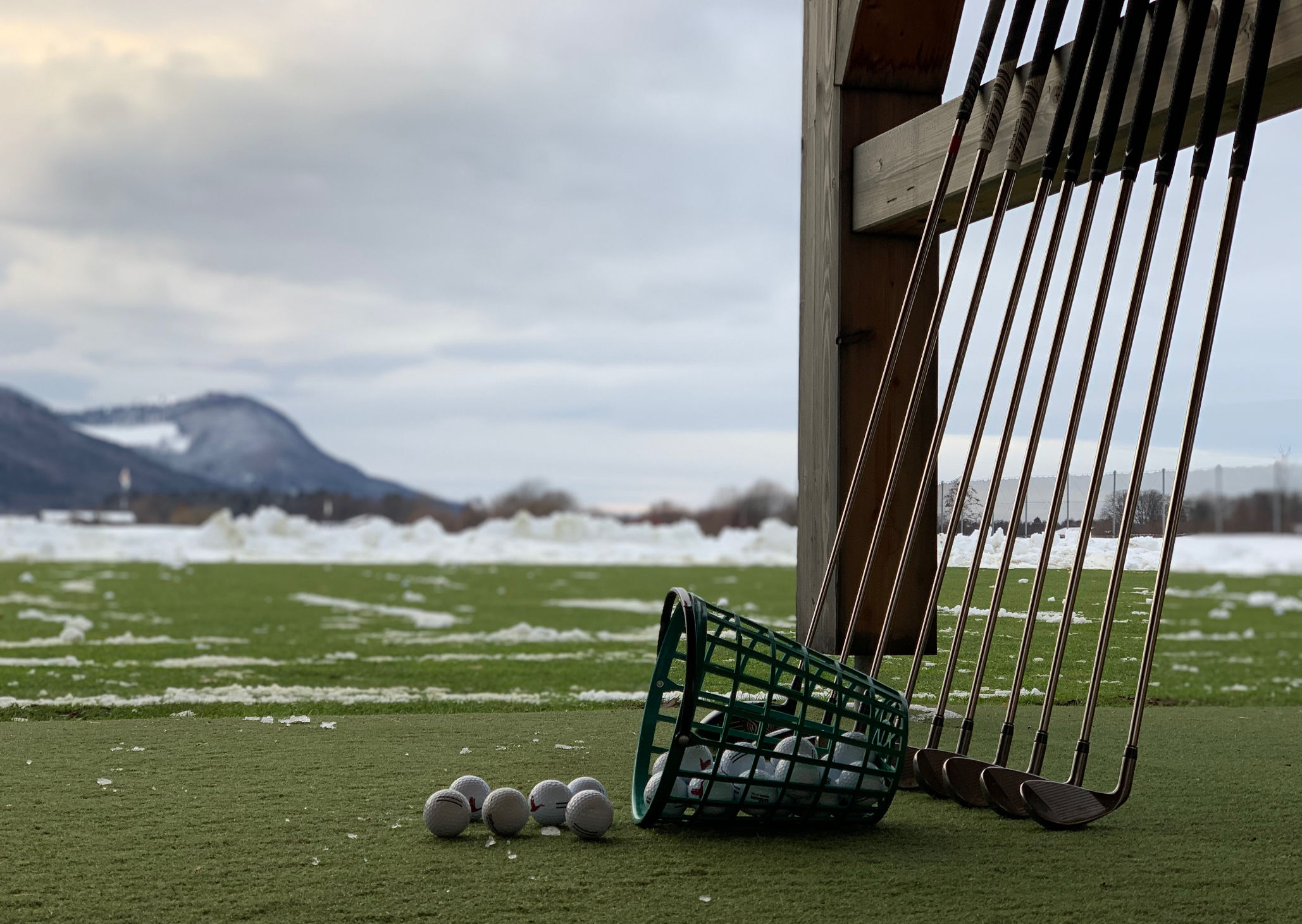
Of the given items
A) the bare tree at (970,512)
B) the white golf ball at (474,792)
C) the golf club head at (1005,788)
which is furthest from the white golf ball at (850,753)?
the bare tree at (970,512)

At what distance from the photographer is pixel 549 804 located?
2.09m

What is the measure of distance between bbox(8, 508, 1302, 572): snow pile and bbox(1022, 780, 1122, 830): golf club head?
14481 mm

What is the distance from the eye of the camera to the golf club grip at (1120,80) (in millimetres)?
2416

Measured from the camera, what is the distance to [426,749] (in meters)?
2.91

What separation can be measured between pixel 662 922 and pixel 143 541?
20492 mm

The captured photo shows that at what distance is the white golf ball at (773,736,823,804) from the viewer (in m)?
2.04

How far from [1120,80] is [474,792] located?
185 centimetres

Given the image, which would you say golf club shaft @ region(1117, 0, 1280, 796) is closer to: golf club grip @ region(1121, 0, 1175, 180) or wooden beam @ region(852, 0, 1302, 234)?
wooden beam @ region(852, 0, 1302, 234)

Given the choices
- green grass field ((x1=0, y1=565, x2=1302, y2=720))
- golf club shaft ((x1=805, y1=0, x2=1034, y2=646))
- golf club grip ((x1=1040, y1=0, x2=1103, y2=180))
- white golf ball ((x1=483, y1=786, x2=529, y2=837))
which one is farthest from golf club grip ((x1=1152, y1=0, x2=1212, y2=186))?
white golf ball ((x1=483, y1=786, x2=529, y2=837))

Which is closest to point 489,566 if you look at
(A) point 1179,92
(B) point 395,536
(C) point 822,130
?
(B) point 395,536

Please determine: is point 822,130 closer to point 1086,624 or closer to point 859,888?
point 1086,624

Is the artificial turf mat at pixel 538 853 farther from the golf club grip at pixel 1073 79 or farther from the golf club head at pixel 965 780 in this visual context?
the golf club grip at pixel 1073 79

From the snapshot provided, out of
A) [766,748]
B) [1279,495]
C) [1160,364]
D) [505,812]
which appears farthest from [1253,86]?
[1279,495]

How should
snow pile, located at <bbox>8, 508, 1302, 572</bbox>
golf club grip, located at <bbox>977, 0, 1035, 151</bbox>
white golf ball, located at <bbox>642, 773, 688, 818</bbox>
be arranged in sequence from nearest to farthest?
1. white golf ball, located at <bbox>642, 773, 688, 818</bbox>
2. golf club grip, located at <bbox>977, 0, 1035, 151</bbox>
3. snow pile, located at <bbox>8, 508, 1302, 572</bbox>
